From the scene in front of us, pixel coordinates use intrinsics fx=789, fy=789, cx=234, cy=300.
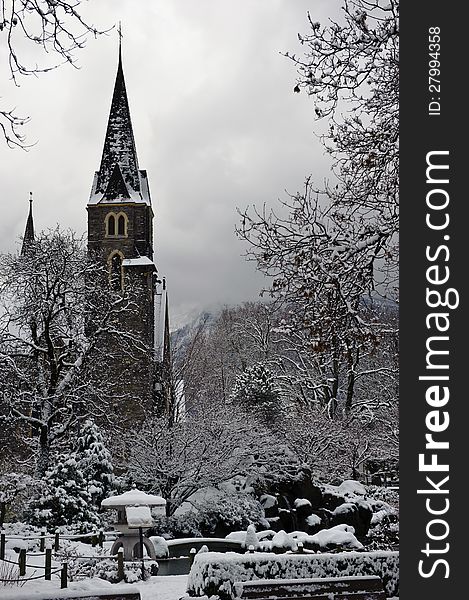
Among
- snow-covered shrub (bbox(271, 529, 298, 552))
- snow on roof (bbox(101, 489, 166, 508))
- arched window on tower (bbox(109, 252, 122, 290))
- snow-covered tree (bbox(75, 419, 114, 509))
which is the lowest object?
snow-covered shrub (bbox(271, 529, 298, 552))

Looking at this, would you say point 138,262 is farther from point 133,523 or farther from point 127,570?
point 127,570

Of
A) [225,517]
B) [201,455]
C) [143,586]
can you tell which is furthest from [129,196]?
[143,586]

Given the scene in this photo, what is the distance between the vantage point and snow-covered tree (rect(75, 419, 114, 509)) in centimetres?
2242

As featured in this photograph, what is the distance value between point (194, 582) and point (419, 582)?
807 centimetres

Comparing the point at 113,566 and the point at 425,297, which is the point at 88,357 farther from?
the point at 425,297

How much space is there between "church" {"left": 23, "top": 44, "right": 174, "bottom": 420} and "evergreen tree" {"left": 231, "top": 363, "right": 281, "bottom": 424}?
6868 millimetres

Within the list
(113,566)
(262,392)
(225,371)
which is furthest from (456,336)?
(225,371)

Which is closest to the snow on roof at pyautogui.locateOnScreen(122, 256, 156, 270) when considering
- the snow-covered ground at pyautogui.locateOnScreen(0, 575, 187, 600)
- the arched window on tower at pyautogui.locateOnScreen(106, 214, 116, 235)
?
the arched window on tower at pyautogui.locateOnScreen(106, 214, 116, 235)

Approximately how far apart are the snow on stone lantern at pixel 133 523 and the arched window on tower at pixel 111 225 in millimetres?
21625

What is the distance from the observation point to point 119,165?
39.7m

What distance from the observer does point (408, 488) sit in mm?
4121

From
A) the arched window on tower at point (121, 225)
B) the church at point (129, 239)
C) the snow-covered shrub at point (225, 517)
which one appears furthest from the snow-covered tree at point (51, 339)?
the arched window on tower at point (121, 225)

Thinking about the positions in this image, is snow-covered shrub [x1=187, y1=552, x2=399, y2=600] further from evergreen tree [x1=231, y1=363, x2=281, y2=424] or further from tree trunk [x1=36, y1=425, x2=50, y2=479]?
evergreen tree [x1=231, y1=363, x2=281, y2=424]

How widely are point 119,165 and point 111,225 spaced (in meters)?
3.18
